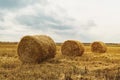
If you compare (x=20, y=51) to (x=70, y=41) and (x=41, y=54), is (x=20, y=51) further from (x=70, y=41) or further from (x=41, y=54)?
(x=70, y=41)

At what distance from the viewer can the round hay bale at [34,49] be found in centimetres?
1738

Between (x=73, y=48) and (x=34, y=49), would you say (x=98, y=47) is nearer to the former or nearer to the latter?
(x=73, y=48)

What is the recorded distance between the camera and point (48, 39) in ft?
61.8

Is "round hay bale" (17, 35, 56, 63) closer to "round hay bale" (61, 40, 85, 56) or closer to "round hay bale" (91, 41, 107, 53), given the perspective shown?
"round hay bale" (61, 40, 85, 56)

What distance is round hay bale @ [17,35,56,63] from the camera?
684 inches

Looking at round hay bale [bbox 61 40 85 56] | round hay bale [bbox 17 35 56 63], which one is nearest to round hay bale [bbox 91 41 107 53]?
round hay bale [bbox 61 40 85 56]

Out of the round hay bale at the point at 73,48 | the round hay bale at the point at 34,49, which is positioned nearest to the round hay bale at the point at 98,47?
the round hay bale at the point at 73,48

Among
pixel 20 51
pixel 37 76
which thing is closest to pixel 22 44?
pixel 20 51

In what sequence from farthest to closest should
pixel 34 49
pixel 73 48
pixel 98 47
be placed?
pixel 98 47
pixel 73 48
pixel 34 49

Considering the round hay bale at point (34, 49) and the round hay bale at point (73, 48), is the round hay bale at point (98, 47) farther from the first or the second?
the round hay bale at point (34, 49)

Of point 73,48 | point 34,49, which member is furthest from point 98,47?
point 34,49

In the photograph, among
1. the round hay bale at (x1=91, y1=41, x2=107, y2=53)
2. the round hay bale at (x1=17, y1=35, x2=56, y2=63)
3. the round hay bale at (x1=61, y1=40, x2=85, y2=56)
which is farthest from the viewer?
the round hay bale at (x1=91, y1=41, x2=107, y2=53)

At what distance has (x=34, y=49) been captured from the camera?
17.5m

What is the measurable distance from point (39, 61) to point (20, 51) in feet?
4.62
